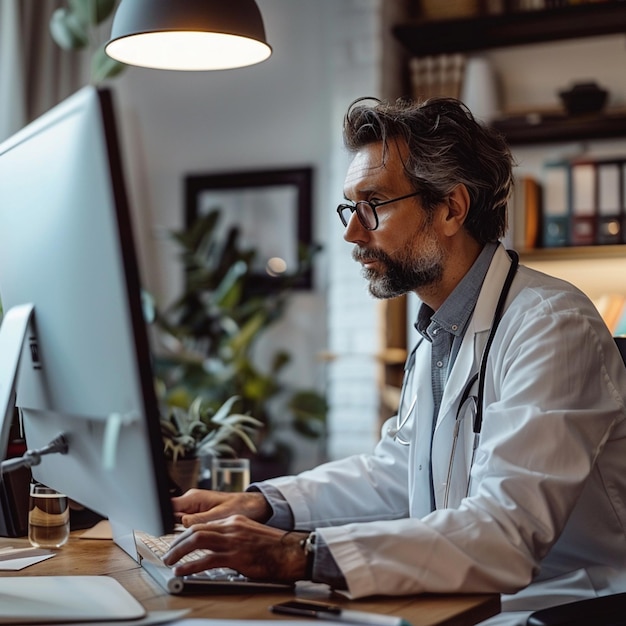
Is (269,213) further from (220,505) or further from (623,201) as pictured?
(220,505)

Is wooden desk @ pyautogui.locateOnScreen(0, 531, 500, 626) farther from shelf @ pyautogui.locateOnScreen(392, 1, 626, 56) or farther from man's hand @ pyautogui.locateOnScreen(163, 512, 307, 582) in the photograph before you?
shelf @ pyautogui.locateOnScreen(392, 1, 626, 56)

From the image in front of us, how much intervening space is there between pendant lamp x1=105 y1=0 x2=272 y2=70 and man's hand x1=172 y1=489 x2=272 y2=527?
83 centimetres

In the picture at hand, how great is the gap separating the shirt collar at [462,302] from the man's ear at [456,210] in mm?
71

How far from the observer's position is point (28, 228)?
3.56 feet

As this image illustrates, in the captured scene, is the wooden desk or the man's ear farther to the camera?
the man's ear

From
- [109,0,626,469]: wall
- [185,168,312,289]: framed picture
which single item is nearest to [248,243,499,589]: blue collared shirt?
[109,0,626,469]: wall

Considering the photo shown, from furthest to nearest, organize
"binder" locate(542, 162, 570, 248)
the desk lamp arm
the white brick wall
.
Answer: the white brick wall
"binder" locate(542, 162, 570, 248)
the desk lamp arm

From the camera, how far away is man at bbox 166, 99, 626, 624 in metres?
1.14

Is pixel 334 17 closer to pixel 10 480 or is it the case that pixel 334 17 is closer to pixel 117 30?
pixel 117 30

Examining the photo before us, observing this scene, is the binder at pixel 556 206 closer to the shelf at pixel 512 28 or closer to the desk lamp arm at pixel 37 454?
the shelf at pixel 512 28

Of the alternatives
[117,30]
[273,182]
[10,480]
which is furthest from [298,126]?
[10,480]

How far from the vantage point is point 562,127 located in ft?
11.9

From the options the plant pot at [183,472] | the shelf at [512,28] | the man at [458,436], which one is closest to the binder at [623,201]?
the shelf at [512,28]

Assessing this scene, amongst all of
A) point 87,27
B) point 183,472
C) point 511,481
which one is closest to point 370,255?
point 183,472
